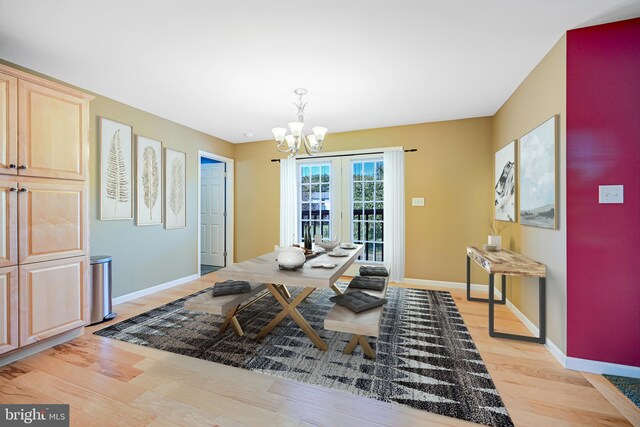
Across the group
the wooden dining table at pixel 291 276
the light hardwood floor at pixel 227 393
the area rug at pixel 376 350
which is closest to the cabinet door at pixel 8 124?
the light hardwood floor at pixel 227 393

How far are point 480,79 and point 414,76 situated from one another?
715mm

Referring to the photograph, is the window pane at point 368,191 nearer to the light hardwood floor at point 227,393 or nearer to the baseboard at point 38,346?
the light hardwood floor at point 227,393

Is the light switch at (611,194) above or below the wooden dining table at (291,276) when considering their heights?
above

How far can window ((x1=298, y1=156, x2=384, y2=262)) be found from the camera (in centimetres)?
459

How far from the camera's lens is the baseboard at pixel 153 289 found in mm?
3373

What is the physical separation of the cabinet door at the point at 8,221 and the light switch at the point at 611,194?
4291 millimetres

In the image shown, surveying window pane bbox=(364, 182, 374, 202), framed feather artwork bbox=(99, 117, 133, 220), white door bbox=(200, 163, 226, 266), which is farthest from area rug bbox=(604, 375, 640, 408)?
white door bbox=(200, 163, 226, 266)

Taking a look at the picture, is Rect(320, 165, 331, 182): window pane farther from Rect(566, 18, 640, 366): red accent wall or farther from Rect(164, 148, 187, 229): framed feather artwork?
Rect(566, 18, 640, 366): red accent wall

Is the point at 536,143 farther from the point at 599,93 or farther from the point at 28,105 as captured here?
the point at 28,105

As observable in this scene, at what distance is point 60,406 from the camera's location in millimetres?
1627

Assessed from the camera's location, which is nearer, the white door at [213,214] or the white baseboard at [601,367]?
the white baseboard at [601,367]

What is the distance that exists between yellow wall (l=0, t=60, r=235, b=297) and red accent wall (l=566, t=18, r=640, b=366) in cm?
452

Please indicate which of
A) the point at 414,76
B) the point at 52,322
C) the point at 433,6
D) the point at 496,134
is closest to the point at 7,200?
the point at 52,322

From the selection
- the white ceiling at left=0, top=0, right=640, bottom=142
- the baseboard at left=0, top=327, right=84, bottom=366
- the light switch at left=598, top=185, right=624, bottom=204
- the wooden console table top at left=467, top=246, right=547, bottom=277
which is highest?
the white ceiling at left=0, top=0, right=640, bottom=142
